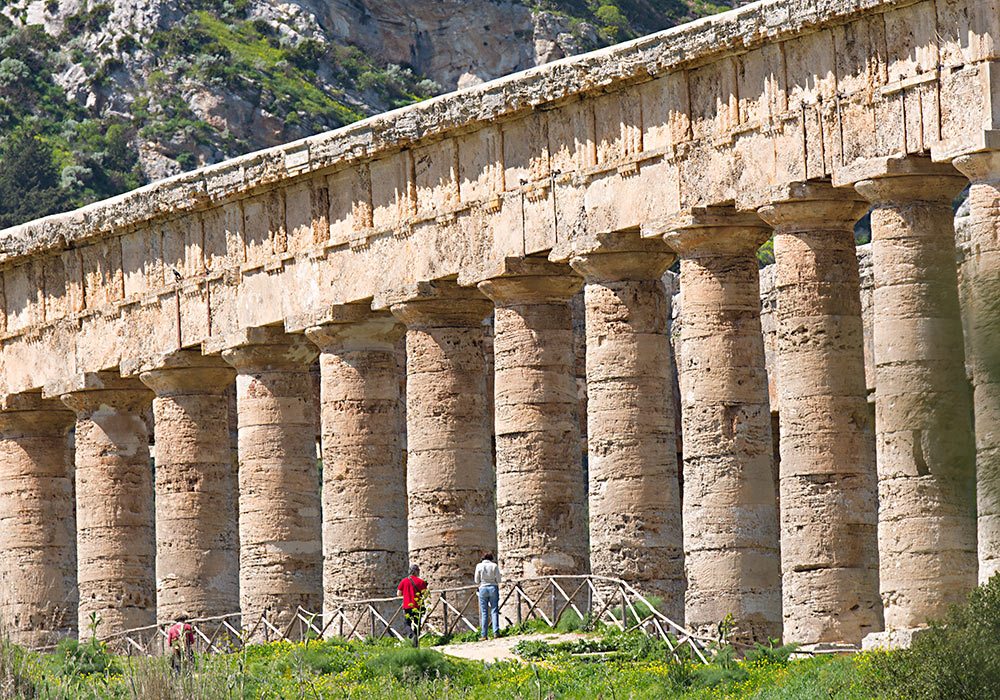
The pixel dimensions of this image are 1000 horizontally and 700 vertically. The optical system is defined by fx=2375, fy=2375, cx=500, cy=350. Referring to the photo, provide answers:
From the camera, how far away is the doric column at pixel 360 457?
36.3m

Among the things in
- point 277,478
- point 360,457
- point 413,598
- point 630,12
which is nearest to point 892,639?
point 413,598

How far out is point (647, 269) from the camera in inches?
1307

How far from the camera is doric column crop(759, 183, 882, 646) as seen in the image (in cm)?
2973

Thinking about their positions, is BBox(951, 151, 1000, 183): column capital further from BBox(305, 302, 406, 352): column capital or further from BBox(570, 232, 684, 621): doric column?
BBox(305, 302, 406, 352): column capital

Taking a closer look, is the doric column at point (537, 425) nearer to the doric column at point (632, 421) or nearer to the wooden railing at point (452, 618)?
the wooden railing at point (452, 618)

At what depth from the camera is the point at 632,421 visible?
3272 cm

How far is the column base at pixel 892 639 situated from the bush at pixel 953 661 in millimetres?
2480

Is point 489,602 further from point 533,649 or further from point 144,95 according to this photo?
point 144,95

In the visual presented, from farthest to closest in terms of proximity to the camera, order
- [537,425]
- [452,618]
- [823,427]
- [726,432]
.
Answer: [452,618]
[537,425]
[726,432]
[823,427]

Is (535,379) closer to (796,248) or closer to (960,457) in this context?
(796,248)

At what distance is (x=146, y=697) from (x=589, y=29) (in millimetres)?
55584

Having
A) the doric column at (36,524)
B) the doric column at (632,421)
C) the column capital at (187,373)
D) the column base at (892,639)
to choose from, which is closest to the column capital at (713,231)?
the doric column at (632,421)

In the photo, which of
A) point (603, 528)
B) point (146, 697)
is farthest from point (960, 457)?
point (603, 528)

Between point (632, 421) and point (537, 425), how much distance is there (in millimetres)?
1909
